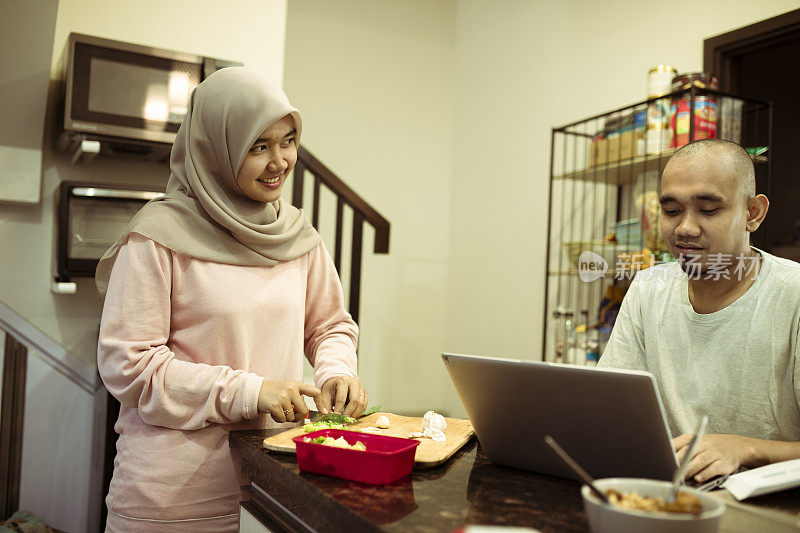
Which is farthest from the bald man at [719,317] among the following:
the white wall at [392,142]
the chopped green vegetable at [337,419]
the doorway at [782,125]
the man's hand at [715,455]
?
the white wall at [392,142]

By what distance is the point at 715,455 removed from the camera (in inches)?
38.5

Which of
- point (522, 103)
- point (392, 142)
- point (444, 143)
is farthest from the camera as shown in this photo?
point (444, 143)

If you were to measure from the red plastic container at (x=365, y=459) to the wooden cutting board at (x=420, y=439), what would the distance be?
0.18 ft

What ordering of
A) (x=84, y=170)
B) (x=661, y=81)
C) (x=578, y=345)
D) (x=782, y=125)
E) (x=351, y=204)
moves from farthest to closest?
(x=782, y=125)
(x=578, y=345)
(x=351, y=204)
(x=661, y=81)
(x=84, y=170)

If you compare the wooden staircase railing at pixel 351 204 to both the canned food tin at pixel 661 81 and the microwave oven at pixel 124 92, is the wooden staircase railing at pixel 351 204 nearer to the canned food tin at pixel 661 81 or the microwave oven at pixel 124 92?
the microwave oven at pixel 124 92

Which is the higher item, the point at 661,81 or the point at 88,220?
the point at 661,81

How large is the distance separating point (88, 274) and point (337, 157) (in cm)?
198

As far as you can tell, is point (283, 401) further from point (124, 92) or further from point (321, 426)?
point (124, 92)

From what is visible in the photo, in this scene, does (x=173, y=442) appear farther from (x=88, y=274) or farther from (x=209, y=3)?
(x=209, y=3)

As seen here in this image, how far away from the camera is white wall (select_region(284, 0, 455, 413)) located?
13.1 feet

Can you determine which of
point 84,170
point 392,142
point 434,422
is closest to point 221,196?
point 434,422

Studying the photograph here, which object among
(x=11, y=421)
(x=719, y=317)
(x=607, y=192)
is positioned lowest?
(x=11, y=421)

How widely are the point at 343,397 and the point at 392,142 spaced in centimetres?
312

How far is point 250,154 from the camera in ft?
4.45
